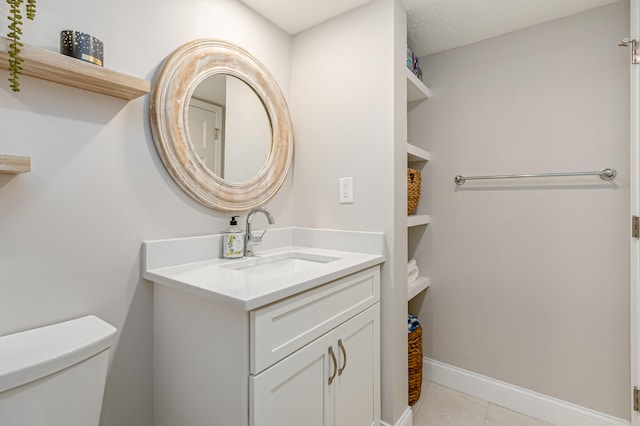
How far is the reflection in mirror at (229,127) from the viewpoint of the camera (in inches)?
53.1

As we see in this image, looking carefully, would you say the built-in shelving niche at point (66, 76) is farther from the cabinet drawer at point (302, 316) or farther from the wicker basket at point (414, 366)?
the wicker basket at point (414, 366)

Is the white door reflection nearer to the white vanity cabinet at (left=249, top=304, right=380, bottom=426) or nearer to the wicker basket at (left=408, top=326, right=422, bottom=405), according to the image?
the white vanity cabinet at (left=249, top=304, right=380, bottom=426)

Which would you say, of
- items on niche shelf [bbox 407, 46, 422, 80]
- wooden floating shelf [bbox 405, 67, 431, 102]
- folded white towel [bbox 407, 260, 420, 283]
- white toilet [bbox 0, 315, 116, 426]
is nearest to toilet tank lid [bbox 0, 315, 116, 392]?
white toilet [bbox 0, 315, 116, 426]

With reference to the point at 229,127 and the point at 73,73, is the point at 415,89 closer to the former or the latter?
the point at 229,127

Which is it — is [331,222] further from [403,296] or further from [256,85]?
[256,85]

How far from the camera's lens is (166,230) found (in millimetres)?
1241

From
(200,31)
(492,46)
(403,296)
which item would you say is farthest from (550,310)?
(200,31)

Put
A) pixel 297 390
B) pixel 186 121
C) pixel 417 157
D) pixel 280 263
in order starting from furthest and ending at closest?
pixel 417 157
pixel 280 263
pixel 186 121
pixel 297 390

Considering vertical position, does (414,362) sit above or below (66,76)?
below

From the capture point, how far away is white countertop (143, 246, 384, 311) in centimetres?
85

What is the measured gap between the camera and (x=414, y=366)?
5.77 feet

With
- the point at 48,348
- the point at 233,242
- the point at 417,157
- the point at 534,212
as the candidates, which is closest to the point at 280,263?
the point at 233,242

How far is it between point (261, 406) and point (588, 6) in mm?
2340

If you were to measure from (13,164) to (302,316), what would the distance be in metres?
0.90
